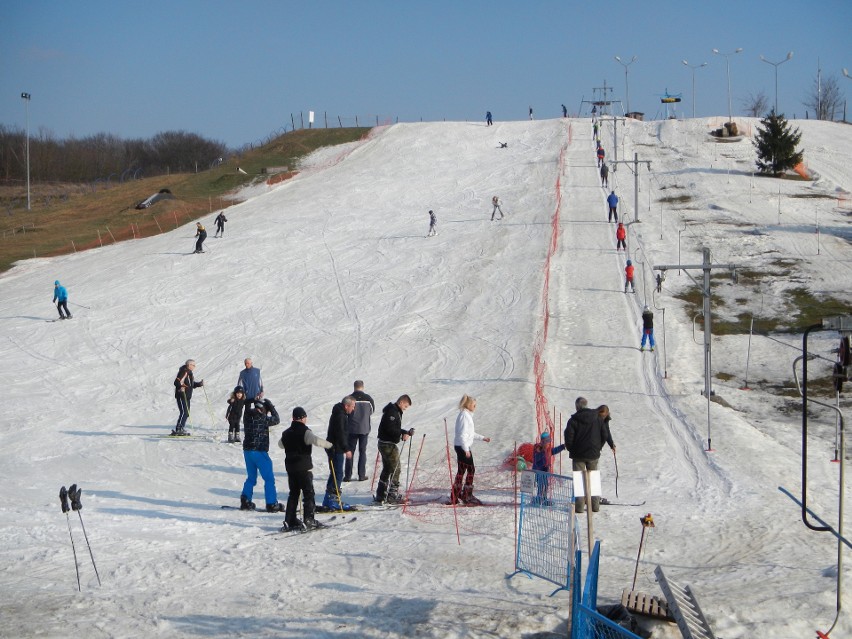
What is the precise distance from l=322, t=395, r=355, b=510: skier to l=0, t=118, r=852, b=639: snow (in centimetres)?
50

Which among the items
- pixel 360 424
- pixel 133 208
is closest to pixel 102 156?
pixel 133 208

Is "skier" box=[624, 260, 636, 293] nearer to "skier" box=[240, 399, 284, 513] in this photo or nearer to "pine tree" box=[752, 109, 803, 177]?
"skier" box=[240, 399, 284, 513]

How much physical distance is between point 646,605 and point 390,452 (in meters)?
5.17

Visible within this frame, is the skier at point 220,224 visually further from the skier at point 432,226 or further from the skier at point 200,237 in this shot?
the skier at point 432,226

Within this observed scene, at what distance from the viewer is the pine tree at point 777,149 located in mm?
48000

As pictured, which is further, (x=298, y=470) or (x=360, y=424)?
(x=360, y=424)

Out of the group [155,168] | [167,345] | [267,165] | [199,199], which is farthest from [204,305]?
[155,168]

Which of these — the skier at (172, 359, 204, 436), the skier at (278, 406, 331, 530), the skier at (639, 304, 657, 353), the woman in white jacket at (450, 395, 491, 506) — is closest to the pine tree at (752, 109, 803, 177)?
the skier at (639, 304, 657, 353)

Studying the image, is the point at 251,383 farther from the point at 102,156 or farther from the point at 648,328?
the point at 102,156

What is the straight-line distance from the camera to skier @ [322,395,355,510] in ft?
38.9

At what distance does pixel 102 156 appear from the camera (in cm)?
12631

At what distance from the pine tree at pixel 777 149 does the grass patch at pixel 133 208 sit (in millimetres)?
30066

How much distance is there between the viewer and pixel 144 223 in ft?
158

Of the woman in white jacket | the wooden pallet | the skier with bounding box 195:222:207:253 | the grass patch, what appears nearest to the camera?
the wooden pallet
